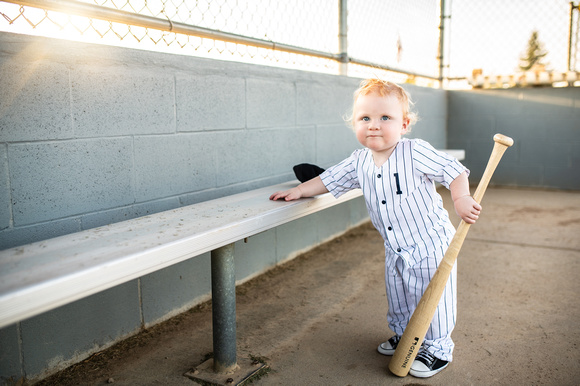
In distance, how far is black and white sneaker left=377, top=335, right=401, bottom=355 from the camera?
2303 millimetres

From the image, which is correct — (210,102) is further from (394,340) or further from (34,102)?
(394,340)

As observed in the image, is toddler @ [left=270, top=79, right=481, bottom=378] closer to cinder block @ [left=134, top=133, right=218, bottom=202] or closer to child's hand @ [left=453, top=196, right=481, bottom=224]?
child's hand @ [left=453, top=196, right=481, bottom=224]

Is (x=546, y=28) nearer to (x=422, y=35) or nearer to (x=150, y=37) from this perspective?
(x=422, y=35)

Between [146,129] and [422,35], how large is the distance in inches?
199

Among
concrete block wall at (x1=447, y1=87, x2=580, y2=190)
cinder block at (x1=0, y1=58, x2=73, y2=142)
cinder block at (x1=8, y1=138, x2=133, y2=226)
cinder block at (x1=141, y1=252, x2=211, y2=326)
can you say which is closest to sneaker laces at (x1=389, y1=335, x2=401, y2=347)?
cinder block at (x1=141, y1=252, x2=211, y2=326)

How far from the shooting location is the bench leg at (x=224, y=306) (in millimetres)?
2045

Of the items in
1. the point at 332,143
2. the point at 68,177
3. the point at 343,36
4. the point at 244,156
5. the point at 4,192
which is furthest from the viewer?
the point at 343,36

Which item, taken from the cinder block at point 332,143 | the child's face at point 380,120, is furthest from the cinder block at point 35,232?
the cinder block at point 332,143

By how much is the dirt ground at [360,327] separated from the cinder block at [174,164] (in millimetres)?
701

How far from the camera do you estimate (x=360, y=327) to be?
2607 millimetres

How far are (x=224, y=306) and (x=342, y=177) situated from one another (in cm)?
83

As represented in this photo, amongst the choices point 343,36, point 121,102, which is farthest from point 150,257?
point 343,36

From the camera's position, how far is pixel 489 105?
6844 mm

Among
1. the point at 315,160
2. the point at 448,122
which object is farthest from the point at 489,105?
the point at 315,160
